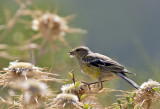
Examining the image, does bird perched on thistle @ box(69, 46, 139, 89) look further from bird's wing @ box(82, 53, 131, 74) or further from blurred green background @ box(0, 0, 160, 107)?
blurred green background @ box(0, 0, 160, 107)

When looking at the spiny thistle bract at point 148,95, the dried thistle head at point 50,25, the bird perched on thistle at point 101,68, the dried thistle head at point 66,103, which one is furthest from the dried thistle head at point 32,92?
the dried thistle head at point 50,25

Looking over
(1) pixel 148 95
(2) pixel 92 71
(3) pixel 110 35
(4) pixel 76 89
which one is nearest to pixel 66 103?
(4) pixel 76 89

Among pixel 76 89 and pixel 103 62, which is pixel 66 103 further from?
pixel 103 62

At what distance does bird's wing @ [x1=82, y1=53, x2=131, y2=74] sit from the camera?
451 cm

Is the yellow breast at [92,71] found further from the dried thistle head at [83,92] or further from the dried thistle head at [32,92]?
the dried thistle head at [32,92]

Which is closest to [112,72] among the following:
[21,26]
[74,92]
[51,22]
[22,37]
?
[74,92]

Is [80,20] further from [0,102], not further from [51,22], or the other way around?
[0,102]

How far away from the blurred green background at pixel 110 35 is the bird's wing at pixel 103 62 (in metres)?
0.17

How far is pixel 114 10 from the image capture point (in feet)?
77.4

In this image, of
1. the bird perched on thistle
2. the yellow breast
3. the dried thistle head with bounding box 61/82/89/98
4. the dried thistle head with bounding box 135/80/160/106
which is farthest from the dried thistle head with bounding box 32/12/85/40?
the dried thistle head with bounding box 135/80/160/106

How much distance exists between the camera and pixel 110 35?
19.6 m

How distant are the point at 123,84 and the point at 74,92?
1.46 metres

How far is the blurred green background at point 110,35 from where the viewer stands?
5.09 metres

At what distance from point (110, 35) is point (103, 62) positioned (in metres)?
15.0
